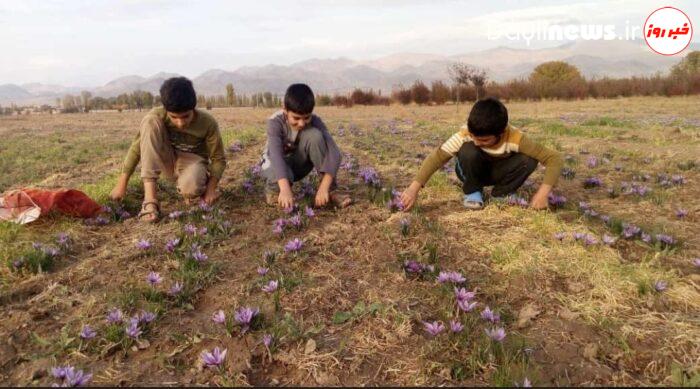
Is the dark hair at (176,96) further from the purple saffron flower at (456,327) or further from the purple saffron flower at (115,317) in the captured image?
the purple saffron flower at (456,327)

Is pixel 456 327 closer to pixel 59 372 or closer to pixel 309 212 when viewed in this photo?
pixel 59 372

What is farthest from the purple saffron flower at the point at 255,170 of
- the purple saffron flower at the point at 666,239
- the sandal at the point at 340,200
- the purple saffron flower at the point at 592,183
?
the purple saffron flower at the point at 666,239

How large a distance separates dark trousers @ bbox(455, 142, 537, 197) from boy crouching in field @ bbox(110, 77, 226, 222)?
2.66 meters

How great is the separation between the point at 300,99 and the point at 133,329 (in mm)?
2583

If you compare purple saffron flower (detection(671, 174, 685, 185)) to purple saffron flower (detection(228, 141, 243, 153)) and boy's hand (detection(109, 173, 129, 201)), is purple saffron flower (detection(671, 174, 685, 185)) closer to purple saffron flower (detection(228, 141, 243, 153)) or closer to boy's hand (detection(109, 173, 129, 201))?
boy's hand (detection(109, 173, 129, 201))

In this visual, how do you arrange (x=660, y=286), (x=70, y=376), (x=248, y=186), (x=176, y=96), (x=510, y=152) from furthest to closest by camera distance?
1. (x=248, y=186)
2. (x=510, y=152)
3. (x=176, y=96)
4. (x=660, y=286)
5. (x=70, y=376)

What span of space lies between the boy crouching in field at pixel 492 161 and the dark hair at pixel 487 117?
0.02m

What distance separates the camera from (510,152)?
4801 millimetres

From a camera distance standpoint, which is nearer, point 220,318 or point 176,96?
point 220,318

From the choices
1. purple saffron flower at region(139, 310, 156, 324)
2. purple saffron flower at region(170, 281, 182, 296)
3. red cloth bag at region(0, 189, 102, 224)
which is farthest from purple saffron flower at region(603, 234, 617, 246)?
red cloth bag at region(0, 189, 102, 224)

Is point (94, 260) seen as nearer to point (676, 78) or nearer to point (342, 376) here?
point (342, 376)

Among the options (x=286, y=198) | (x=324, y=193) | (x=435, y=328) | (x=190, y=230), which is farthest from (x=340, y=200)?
(x=435, y=328)

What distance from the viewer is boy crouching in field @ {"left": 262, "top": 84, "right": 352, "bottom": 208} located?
472 centimetres

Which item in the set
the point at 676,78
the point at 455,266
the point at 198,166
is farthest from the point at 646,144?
the point at 676,78
